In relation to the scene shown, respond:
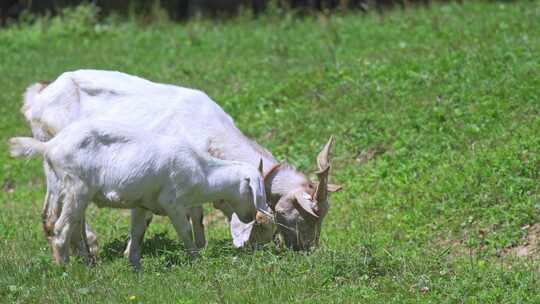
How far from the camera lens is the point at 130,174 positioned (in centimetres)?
778

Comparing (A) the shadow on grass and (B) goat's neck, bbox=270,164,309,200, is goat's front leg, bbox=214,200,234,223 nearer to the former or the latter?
(A) the shadow on grass

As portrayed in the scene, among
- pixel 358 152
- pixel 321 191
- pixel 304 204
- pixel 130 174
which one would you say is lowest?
pixel 358 152

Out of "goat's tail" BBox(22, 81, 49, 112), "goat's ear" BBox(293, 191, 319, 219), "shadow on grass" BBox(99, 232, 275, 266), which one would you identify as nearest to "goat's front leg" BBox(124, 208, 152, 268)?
"shadow on grass" BBox(99, 232, 275, 266)

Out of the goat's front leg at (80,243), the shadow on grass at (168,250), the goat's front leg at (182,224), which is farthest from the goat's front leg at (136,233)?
the goat's front leg at (80,243)

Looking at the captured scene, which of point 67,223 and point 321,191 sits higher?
point 321,191

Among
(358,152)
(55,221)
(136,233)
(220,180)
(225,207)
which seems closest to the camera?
(220,180)

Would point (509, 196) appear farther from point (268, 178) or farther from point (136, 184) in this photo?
point (136, 184)

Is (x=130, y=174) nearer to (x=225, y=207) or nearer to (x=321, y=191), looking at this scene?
(x=225, y=207)

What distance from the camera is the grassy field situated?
7.09 m

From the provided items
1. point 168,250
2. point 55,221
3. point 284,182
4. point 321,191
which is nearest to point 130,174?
point 55,221

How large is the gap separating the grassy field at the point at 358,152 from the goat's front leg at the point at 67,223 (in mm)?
388

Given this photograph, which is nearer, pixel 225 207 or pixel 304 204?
pixel 304 204

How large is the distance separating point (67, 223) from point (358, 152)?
15.1 ft

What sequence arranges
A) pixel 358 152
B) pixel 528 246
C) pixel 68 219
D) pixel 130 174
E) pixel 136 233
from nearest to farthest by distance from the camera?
pixel 130 174 < pixel 68 219 < pixel 136 233 < pixel 528 246 < pixel 358 152
